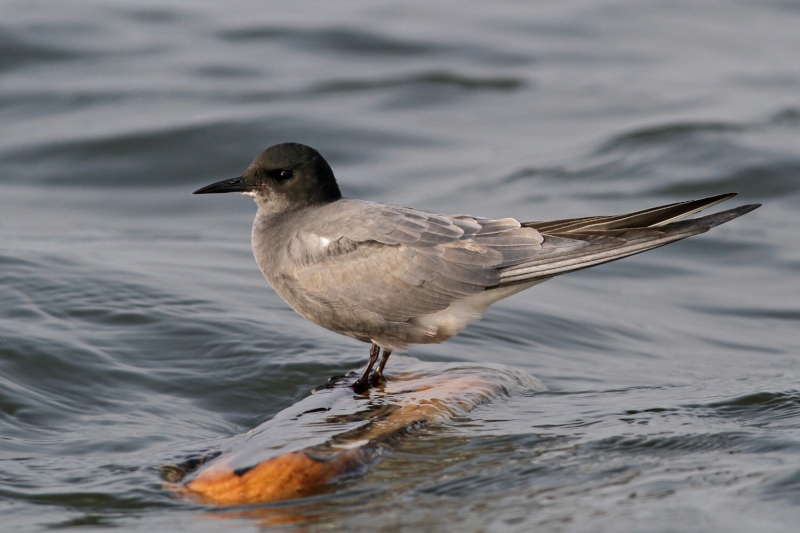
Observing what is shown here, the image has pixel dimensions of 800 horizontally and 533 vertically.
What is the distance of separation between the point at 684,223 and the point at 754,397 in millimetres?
1393

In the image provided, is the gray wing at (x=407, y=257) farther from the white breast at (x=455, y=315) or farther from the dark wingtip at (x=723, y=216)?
the dark wingtip at (x=723, y=216)

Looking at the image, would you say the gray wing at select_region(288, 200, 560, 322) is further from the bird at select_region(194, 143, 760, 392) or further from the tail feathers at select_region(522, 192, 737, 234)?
the tail feathers at select_region(522, 192, 737, 234)

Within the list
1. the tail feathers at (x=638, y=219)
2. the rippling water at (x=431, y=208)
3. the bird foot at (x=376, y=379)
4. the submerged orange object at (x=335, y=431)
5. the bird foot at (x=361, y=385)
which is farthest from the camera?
the bird foot at (x=376, y=379)

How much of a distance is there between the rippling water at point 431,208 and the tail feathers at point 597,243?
2.78 feet

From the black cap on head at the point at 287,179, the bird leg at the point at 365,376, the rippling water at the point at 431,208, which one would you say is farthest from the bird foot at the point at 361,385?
the black cap on head at the point at 287,179

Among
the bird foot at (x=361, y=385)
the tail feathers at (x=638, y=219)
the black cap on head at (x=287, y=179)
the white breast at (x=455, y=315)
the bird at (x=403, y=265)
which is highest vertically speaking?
the black cap on head at (x=287, y=179)

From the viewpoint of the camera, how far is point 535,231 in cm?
618

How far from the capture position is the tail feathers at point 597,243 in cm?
560

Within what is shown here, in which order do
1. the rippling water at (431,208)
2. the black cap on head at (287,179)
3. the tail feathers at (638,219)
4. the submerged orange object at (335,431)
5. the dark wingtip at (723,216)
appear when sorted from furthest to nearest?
1. the black cap on head at (287,179)
2. the tail feathers at (638,219)
3. the dark wingtip at (723,216)
4. the rippling water at (431,208)
5. the submerged orange object at (335,431)

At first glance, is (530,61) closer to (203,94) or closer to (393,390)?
(203,94)

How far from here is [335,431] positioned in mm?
5441

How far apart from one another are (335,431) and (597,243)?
1.83 m

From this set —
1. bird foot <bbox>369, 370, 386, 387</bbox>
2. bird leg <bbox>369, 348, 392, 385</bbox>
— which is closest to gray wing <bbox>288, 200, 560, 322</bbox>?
bird leg <bbox>369, 348, 392, 385</bbox>

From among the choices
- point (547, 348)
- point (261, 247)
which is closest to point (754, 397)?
point (547, 348)
